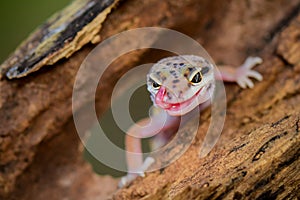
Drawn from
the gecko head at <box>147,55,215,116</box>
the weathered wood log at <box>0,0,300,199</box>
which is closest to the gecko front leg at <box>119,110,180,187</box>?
the weathered wood log at <box>0,0,300,199</box>

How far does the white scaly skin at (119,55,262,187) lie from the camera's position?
258 centimetres

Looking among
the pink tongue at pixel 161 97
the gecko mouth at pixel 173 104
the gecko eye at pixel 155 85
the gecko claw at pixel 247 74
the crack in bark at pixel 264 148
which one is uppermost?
the gecko eye at pixel 155 85

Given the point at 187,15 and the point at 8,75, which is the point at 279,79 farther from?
the point at 8,75

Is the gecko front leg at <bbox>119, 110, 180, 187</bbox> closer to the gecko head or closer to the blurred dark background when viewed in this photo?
the gecko head

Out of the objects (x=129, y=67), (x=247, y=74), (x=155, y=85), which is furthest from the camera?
(x=129, y=67)

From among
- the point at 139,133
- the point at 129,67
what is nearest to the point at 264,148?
the point at 139,133

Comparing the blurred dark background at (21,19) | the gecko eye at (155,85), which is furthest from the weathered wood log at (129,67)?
the blurred dark background at (21,19)

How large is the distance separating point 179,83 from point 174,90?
2.2 inches

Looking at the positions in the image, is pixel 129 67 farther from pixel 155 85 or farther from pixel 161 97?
pixel 161 97

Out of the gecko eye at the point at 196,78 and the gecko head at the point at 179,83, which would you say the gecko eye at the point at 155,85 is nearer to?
the gecko head at the point at 179,83

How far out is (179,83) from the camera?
257 centimetres

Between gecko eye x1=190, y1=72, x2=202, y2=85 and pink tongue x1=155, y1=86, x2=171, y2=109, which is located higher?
pink tongue x1=155, y1=86, x2=171, y2=109

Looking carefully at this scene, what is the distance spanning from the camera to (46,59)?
2777 mm

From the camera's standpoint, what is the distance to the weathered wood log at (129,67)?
2.78 metres
